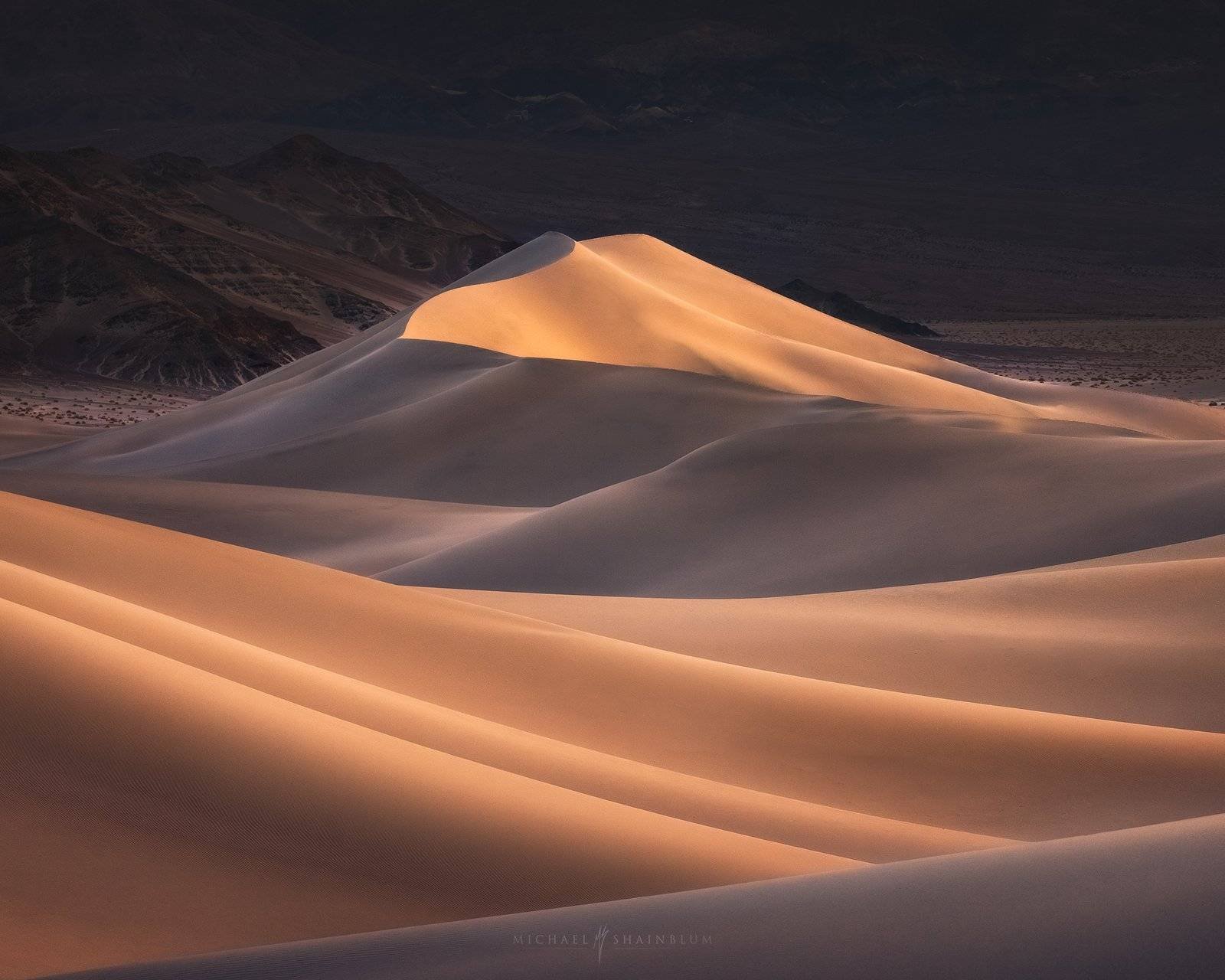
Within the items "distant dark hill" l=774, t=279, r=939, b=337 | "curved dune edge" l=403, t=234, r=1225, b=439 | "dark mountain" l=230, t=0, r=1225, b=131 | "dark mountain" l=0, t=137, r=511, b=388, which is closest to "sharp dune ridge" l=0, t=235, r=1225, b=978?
"curved dune edge" l=403, t=234, r=1225, b=439

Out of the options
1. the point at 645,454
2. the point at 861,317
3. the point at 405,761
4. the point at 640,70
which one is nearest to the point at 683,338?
the point at 645,454

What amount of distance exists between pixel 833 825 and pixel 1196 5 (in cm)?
19322

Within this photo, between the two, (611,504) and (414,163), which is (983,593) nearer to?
(611,504)

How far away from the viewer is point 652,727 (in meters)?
6.46

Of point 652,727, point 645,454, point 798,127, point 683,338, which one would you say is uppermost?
point 798,127

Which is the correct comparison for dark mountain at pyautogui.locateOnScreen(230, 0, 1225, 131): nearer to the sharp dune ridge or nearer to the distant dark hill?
the distant dark hill

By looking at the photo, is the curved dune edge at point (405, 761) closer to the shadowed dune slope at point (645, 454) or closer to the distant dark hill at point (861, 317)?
the shadowed dune slope at point (645, 454)

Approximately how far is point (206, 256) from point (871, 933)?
57680 mm

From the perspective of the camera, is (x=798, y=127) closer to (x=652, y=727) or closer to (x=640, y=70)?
(x=640, y=70)

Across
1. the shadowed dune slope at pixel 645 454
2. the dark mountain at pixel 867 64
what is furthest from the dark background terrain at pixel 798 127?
the shadowed dune slope at pixel 645 454

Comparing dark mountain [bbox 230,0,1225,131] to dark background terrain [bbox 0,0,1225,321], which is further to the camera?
dark mountain [bbox 230,0,1225,131]

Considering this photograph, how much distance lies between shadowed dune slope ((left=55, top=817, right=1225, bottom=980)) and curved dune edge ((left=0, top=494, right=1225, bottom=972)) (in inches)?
13.8

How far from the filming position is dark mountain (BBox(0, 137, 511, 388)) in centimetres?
4681

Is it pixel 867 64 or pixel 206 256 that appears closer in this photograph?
pixel 206 256
